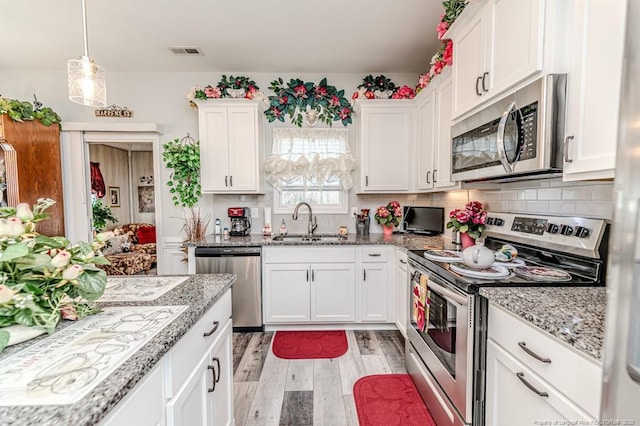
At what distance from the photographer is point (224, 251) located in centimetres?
281

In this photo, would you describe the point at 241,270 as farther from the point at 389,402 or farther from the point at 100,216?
the point at 100,216

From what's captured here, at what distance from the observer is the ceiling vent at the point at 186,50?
2.78 m

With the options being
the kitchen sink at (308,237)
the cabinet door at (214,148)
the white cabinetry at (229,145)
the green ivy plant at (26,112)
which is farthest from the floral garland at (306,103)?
the green ivy plant at (26,112)

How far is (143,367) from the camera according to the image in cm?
71

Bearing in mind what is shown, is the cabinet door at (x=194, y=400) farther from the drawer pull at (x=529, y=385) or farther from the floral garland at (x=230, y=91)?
the floral garland at (x=230, y=91)

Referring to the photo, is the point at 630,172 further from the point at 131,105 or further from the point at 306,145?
the point at 131,105

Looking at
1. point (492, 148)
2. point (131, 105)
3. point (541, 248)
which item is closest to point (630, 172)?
point (492, 148)

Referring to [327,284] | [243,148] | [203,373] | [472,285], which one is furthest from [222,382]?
[243,148]

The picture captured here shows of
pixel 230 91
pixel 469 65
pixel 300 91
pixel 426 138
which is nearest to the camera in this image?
pixel 469 65

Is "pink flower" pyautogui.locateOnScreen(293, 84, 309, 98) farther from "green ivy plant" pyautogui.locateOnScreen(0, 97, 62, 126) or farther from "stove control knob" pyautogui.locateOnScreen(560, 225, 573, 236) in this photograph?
"stove control knob" pyautogui.locateOnScreen(560, 225, 573, 236)

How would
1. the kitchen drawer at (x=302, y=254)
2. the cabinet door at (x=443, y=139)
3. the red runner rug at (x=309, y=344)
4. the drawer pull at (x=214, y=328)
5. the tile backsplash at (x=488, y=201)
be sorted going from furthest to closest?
the kitchen drawer at (x=302, y=254)
the red runner rug at (x=309, y=344)
the cabinet door at (x=443, y=139)
the tile backsplash at (x=488, y=201)
the drawer pull at (x=214, y=328)

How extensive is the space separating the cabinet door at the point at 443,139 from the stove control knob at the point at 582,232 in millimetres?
895

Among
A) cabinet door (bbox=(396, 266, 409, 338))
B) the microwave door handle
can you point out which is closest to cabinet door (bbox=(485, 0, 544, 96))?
the microwave door handle

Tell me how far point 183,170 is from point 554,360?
10.6 feet
